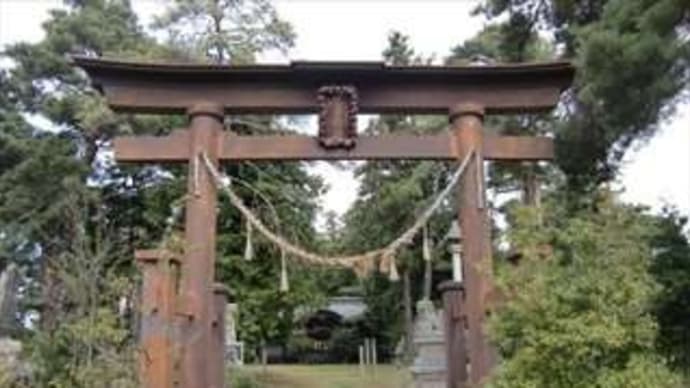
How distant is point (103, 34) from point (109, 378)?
15.9 m

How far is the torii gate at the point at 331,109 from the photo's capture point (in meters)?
8.21

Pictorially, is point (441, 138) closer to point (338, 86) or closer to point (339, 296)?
point (338, 86)

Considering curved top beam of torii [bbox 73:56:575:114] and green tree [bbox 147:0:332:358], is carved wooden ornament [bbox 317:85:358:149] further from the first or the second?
green tree [bbox 147:0:332:358]

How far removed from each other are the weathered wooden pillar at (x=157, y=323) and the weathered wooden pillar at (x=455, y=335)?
276 centimetres

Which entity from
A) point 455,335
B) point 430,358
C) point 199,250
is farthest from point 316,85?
point 430,358

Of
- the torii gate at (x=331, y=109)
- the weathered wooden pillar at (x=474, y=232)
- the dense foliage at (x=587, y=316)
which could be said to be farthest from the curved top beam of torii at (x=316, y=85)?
the dense foliage at (x=587, y=316)

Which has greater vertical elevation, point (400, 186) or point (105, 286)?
point (400, 186)

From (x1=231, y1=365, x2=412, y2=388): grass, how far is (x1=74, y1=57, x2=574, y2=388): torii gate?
38.9 feet

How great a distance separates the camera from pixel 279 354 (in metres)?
32.8

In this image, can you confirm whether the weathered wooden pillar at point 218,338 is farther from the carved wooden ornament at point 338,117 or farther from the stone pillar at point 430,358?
the stone pillar at point 430,358

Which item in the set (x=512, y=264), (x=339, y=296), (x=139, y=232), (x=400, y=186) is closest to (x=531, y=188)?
(x=400, y=186)

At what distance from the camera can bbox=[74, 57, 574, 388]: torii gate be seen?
26.9 ft

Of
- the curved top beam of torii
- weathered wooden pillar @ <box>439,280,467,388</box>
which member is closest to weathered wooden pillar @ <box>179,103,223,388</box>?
the curved top beam of torii

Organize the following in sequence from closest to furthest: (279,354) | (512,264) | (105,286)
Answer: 1. (512,264)
2. (105,286)
3. (279,354)
